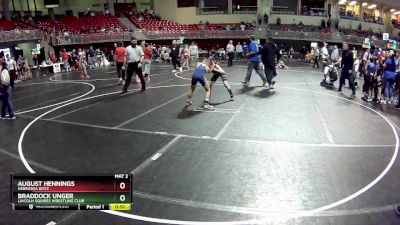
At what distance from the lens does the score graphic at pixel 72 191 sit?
437cm

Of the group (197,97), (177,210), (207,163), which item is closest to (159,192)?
(177,210)

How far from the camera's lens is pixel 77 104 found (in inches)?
551

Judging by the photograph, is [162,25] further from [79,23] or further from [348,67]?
[348,67]

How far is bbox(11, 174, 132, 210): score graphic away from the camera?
4.37 m

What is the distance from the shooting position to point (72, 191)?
173 inches

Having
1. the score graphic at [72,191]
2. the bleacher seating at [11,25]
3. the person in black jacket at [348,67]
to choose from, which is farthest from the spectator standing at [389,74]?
the bleacher seating at [11,25]

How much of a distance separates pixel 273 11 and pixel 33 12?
25371mm

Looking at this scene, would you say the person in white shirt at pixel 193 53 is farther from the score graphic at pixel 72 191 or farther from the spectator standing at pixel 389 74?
the score graphic at pixel 72 191

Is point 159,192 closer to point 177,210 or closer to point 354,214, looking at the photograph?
point 177,210

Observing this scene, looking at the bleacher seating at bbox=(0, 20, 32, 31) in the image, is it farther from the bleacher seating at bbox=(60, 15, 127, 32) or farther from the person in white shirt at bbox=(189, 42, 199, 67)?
the person in white shirt at bbox=(189, 42, 199, 67)

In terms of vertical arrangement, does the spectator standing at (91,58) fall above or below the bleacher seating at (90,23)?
below

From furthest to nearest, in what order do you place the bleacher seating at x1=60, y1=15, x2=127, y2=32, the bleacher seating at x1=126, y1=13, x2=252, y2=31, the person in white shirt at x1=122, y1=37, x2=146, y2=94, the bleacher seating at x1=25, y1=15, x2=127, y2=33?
the bleacher seating at x1=126, y1=13, x2=252, y2=31
the bleacher seating at x1=60, y1=15, x2=127, y2=32
the bleacher seating at x1=25, y1=15, x2=127, y2=33
the person in white shirt at x1=122, y1=37, x2=146, y2=94

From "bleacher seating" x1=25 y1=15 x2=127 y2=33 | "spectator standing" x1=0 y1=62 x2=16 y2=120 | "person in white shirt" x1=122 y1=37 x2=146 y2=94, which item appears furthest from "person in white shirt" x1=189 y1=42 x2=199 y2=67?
"spectator standing" x1=0 y1=62 x2=16 y2=120

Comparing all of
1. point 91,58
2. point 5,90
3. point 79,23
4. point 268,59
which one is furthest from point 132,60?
point 79,23
